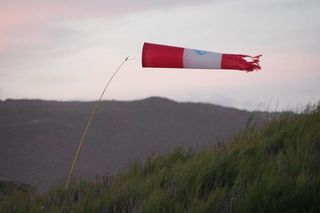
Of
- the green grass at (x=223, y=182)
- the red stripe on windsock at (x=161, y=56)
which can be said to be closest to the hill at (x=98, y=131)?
the green grass at (x=223, y=182)

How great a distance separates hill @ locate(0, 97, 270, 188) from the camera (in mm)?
15234

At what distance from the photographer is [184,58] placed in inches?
313

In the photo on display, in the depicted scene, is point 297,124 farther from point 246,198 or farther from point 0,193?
point 0,193

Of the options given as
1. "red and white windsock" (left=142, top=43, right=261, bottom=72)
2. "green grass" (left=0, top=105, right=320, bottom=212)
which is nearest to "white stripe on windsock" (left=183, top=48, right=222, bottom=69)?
"red and white windsock" (left=142, top=43, right=261, bottom=72)

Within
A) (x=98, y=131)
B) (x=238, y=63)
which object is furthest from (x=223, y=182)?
(x=98, y=131)

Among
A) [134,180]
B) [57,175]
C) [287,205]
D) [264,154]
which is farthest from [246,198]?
[57,175]

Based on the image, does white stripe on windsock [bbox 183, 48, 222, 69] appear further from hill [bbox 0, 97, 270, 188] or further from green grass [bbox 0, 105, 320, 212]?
hill [bbox 0, 97, 270, 188]

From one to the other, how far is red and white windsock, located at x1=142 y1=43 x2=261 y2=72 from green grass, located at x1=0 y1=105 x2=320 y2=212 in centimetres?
105

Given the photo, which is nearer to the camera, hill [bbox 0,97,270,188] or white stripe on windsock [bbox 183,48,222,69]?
white stripe on windsock [bbox 183,48,222,69]

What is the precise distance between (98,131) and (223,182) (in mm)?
11520

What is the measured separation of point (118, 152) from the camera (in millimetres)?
16453

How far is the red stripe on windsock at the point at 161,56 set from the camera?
26.0ft

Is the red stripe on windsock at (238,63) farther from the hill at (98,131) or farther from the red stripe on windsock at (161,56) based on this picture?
the hill at (98,131)

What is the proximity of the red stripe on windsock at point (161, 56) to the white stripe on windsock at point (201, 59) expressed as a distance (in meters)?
0.08
